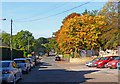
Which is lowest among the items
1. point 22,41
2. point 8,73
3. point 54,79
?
point 54,79

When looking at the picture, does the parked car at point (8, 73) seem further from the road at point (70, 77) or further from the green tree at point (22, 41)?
the green tree at point (22, 41)

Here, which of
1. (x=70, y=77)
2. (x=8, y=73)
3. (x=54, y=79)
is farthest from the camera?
(x=70, y=77)

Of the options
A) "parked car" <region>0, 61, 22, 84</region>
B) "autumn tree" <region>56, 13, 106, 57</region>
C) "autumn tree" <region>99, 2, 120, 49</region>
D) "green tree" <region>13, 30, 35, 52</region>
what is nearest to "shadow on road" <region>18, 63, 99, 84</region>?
"parked car" <region>0, 61, 22, 84</region>

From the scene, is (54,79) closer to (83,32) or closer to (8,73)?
(8,73)

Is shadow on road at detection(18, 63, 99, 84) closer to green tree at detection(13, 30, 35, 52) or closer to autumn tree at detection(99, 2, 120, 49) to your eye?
autumn tree at detection(99, 2, 120, 49)

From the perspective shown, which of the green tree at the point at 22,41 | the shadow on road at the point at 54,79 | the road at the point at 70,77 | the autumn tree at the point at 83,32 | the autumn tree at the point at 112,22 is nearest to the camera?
the shadow on road at the point at 54,79

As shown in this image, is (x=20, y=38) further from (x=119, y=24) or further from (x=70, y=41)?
(x=119, y=24)

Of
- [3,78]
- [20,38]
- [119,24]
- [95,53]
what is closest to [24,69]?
[3,78]

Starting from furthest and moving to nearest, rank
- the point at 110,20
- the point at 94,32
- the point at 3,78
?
1. the point at 94,32
2. the point at 110,20
3. the point at 3,78

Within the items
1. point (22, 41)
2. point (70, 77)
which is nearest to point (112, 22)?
point (70, 77)

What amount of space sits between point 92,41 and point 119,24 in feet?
52.8

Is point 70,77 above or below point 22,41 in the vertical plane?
below

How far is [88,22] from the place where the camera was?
6569 centimetres

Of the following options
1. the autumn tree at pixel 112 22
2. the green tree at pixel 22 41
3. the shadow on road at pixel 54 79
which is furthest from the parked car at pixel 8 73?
the green tree at pixel 22 41
